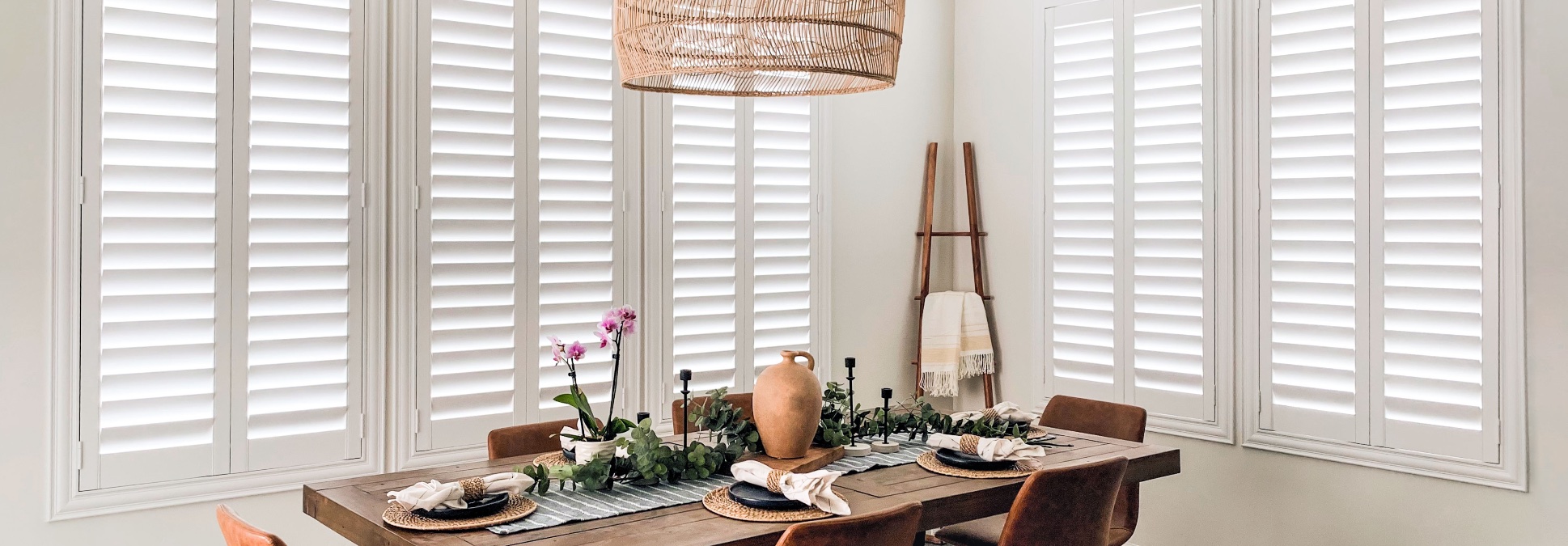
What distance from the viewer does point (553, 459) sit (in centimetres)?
243

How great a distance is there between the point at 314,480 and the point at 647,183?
1.38 metres

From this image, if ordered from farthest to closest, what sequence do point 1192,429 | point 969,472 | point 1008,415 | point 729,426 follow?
1. point 1192,429
2. point 1008,415
3. point 729,426
4. point 969,472

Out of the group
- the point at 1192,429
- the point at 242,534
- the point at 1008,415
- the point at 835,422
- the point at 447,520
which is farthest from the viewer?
the point at 1192,429

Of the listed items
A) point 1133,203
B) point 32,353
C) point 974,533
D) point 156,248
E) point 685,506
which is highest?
point 1133,203

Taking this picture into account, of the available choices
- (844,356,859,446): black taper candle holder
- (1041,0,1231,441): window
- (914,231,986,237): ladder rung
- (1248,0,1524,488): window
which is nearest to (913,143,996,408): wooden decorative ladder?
(914,231,986,237): ladder rung

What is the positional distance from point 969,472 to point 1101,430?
→ 0.91 meters

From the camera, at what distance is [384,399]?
121 inches

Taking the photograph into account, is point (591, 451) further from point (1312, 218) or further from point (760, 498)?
point (1312, 218)

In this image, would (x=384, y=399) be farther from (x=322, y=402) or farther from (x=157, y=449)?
(x=157, y=449)

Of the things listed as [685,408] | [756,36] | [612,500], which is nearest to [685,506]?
[612,500]

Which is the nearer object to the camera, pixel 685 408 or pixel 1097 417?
pixel 685 408

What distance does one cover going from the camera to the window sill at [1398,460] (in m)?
2.88

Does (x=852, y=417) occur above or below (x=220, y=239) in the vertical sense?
below

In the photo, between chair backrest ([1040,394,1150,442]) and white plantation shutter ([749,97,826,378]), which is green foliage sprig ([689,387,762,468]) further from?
white plantation shutter ([749,97,826,378])
